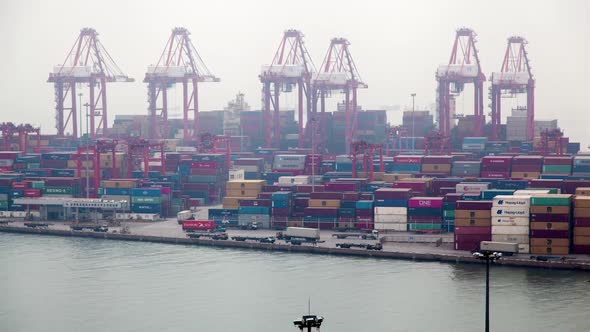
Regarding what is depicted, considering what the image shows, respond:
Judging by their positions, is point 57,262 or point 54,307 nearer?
point 54,307

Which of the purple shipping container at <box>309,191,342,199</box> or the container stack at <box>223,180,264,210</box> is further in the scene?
the container stack at <box>223,180,264,210</box>

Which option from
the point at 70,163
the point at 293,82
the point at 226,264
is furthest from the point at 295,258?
the point at 293,82

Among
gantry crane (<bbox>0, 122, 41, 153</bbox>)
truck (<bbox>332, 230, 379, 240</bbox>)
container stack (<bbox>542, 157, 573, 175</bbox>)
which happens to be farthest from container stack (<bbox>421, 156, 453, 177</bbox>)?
gantry crane (<bbox>0, 122, 41, 153</bbox>)

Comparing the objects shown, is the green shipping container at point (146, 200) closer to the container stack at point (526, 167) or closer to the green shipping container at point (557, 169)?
the container stack at point (526, 167)

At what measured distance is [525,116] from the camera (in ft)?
236

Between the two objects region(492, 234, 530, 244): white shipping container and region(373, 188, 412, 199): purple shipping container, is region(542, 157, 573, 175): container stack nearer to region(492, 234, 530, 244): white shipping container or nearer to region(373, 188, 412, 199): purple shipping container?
region(373, 188, 412, 199): purple shipping container

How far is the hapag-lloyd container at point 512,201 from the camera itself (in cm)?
3569

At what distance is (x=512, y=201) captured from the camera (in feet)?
117

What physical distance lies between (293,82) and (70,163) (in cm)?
1900

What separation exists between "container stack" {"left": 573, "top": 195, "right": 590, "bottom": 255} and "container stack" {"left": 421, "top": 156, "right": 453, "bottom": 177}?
45.0 feet

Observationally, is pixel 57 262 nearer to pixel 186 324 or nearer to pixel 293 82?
pixel 186 324

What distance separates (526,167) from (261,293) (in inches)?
742

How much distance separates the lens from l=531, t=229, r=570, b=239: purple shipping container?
35219mm

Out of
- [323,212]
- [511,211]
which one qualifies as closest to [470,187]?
[323,212]
